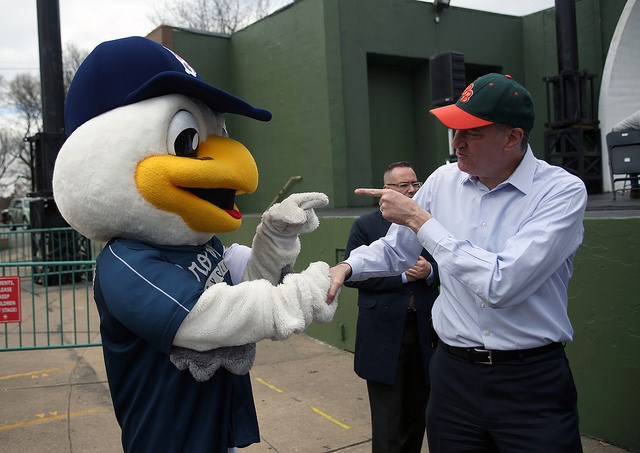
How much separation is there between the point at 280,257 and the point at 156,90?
0.85 meters

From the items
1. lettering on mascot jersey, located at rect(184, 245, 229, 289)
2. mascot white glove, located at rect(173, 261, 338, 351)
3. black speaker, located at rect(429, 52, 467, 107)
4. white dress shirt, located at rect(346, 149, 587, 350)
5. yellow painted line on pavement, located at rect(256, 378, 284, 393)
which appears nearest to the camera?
mascot white glove, located at rect(173, 261, 338, 351)

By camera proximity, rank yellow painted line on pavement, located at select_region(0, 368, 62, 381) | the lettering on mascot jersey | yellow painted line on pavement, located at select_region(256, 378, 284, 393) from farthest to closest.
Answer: yellow painted line on pavement, located at select_region(0, 368, 62, 381)
yellow painted line on pavement, located at select_region(256, 378, 284, 393)
the lettering on mascot jersey

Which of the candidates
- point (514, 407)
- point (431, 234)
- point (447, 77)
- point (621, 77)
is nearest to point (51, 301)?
point (447, 77)

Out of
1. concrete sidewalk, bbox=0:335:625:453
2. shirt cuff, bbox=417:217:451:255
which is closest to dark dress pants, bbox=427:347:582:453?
shirt cuff, bbox=417:217:451:255

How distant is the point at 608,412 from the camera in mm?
3797

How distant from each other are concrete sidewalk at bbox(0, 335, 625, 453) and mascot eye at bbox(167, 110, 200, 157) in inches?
107

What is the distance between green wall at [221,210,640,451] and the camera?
362 cm

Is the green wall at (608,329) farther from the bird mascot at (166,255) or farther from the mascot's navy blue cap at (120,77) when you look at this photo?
the mascot's navy blue cap at (120,77)

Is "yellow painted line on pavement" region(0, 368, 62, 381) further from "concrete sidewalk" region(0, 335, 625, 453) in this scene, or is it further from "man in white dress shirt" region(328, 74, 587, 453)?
"man in white dress shirt" region(328, 74, 587, 453)

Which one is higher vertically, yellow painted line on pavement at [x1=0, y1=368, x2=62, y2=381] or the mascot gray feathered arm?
the mascot gray feathered arm

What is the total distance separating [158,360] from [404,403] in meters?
1.88

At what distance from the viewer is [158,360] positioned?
6.74 feet

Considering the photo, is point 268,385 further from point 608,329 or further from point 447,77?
point 447,77

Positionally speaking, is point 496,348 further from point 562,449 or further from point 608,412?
point 608,412
